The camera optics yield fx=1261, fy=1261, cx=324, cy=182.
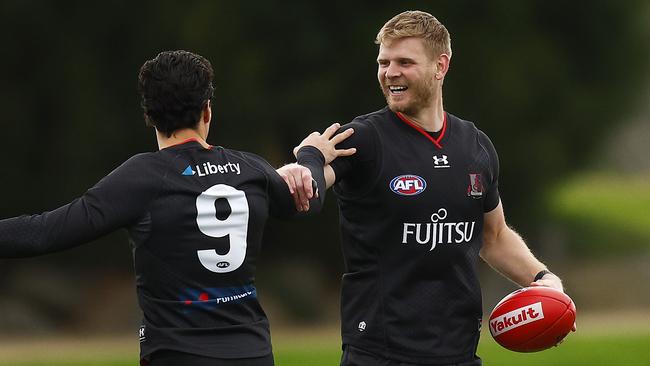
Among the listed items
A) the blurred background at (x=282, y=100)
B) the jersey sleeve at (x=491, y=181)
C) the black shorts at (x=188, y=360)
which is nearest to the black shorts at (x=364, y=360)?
the jersey sleeve at (x=491, y=181)

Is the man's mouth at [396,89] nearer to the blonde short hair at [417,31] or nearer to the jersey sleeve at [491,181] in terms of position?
the blonde short hair at [417,31]

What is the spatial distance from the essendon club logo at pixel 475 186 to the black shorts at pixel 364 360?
28.2 inches

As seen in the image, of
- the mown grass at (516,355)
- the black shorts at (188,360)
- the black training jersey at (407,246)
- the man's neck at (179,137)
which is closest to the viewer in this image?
the black shorts at (188,360)

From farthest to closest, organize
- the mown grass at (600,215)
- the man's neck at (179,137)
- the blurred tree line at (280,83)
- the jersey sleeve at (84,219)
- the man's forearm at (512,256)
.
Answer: the mown grass at (600,215)
the blurred tree line at (280,83)
the man's forearm at (512,256)
the man's neck at (179,137)
the jersey sleeve at (84,219)

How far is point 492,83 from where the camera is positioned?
18.7m

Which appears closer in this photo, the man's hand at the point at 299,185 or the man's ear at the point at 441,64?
the man's hand at the point at 299,185

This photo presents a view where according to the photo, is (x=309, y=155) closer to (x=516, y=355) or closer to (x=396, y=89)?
(x=396, y=89)

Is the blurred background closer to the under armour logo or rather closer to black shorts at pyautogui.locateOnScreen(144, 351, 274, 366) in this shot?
the under armour logo

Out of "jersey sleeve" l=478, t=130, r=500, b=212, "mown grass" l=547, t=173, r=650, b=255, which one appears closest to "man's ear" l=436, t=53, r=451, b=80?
"jersey sleeve" l=478, t=130, r=500, b=212

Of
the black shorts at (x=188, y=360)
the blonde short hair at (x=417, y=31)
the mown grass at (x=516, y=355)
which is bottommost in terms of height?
the black shorts at (x=188, y=360)

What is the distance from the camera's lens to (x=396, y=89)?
214 inches

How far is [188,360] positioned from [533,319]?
1.83 m

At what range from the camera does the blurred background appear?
17391mm

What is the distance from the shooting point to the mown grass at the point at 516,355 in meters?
13.0
